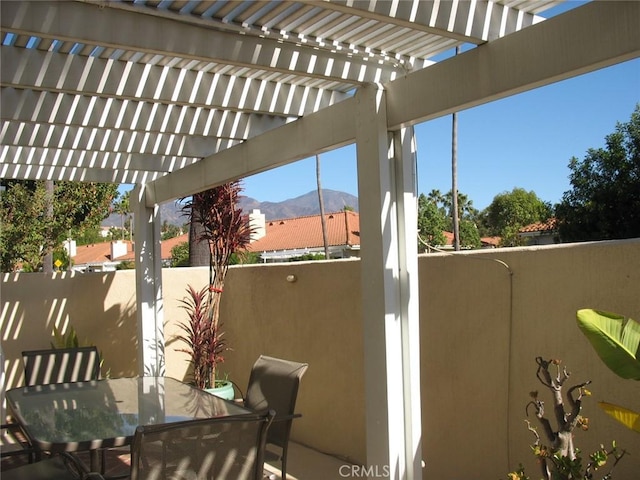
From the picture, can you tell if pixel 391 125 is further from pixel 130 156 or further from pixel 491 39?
pixel 130 156

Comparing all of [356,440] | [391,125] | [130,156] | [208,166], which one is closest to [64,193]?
[130,156]

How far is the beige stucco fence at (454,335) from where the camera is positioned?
385 cm

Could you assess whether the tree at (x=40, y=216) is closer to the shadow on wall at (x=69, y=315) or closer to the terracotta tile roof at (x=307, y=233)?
the shadow on wall at (x=69, y=315)

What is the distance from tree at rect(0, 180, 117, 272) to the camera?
12.5 meters

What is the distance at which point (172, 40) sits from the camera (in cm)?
348

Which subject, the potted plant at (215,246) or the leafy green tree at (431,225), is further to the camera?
the leafy green tree at (431,225)

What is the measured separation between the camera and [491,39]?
3.26 meters

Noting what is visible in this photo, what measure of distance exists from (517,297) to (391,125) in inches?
58.5

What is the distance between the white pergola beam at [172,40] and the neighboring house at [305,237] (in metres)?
30.4

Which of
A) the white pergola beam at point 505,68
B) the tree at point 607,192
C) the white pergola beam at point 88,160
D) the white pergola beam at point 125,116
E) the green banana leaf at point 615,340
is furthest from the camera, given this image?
the tree at point 607,192

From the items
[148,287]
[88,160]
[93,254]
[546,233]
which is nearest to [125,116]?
[88,160]

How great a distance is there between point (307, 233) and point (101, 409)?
121 ft

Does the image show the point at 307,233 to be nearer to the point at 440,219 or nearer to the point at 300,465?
the point at 440,219

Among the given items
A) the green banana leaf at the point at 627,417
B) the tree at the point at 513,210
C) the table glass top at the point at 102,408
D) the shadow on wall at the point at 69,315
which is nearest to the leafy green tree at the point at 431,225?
the tree at the point at 513,210
